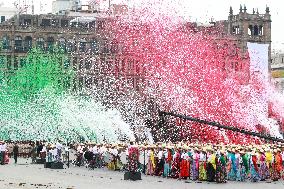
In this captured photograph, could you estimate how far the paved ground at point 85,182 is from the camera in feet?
82.5

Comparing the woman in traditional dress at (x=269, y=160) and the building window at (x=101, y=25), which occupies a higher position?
the building window at (x=101, y=25)

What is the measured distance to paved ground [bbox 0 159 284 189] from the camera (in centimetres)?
2514

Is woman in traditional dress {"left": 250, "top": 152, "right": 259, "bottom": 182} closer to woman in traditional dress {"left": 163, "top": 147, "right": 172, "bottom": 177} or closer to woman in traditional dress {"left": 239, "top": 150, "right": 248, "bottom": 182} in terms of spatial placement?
woman in traditional dress {"left": 239, "top": 150, "right": 248, "bottom": 182}

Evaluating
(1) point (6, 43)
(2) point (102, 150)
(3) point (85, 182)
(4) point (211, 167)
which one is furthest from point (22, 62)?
(3) point (85, 182)

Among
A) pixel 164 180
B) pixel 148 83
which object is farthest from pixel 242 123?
pixel 164 180

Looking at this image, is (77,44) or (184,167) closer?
(184,167)

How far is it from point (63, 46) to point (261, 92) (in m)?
20.9

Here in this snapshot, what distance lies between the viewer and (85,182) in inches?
1050

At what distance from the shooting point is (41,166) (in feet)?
113

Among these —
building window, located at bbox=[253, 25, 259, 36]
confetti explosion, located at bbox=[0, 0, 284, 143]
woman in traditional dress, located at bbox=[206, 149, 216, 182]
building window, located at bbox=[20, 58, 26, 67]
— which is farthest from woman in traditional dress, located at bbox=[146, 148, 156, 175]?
building window, located at bbox=[253, 25, 259, 36]

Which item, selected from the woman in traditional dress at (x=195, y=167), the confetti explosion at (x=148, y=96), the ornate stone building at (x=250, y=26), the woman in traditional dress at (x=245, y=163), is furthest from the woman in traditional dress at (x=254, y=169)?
the ornate stone building at (x=250, y=26)

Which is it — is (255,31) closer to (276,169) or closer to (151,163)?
(151,163)

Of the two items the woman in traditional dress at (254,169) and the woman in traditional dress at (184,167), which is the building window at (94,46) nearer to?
the woman in traditional dress at (184,167)

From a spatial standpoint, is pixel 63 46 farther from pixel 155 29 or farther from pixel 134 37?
pixel 155 29
